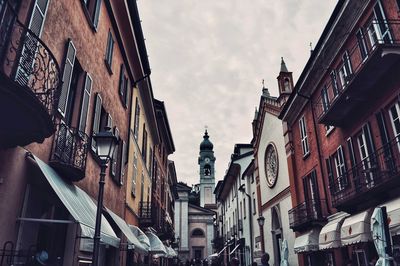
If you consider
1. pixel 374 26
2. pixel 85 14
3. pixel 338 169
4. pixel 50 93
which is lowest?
pixel 50 93

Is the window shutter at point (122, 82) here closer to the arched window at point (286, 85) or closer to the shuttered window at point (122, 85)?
the shuttered window at point (122, 85)

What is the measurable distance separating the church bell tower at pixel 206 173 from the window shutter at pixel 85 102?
245ft

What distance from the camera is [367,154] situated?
527 inches

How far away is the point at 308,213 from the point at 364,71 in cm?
978

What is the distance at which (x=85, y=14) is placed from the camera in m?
9.47

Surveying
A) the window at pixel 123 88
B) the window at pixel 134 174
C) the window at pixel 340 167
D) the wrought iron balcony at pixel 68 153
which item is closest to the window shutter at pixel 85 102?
the wrought iron balcony at pixel 68 153

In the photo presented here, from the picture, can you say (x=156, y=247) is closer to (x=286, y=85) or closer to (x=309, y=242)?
(x=309, y=242)

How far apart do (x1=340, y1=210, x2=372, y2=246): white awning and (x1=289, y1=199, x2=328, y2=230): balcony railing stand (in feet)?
14.5

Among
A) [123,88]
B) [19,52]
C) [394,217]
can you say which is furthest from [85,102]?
[394,217]

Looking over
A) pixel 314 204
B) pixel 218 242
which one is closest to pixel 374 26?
pixel 314 204

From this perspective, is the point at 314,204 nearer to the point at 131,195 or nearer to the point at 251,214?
the point at 131,195

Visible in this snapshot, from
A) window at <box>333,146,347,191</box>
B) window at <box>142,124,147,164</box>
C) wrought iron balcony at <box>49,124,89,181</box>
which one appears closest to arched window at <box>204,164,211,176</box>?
window at <box>142,124,147,164</box>

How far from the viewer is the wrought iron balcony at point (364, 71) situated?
414 inches

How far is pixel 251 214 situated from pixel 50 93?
99.8ft
